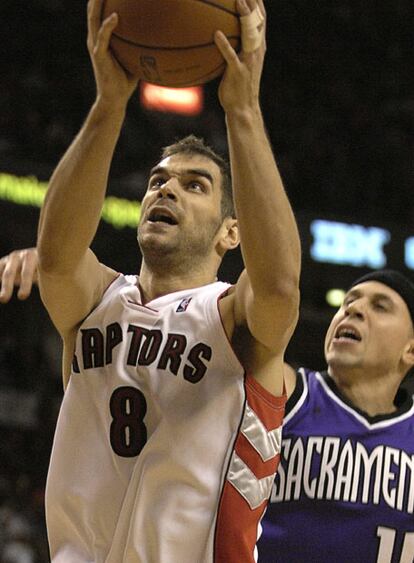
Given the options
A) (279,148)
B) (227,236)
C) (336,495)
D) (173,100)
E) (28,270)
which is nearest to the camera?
(28,270)

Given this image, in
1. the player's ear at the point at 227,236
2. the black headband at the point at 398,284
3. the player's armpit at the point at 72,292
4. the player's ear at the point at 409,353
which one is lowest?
the player's ear at the point at 409,353

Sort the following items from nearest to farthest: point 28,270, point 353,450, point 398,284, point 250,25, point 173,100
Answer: point 250,25
point 28,270
point 353,450
point 398,284
point 173,100

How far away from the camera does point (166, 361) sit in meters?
3.19

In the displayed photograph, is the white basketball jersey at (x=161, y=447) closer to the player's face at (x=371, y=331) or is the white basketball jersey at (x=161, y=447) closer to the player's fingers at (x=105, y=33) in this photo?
the player's fingers at (x=105, y=33)

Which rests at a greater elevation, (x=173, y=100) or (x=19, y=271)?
(x=173, y=100)

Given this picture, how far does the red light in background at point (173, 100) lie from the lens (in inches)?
619

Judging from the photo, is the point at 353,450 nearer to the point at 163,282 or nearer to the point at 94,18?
the point at 163,282

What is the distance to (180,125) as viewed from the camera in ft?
51.1

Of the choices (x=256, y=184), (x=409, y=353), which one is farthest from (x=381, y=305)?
(x=256, y=184)

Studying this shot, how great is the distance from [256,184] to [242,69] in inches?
12.1

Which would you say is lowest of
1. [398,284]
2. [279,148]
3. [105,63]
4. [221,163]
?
[398,284]

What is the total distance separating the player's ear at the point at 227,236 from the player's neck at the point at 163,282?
149 mm

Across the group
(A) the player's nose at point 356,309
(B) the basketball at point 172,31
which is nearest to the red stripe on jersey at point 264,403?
(B) the basketball at point 172,31

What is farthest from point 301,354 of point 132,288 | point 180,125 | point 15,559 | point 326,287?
point 132,288
